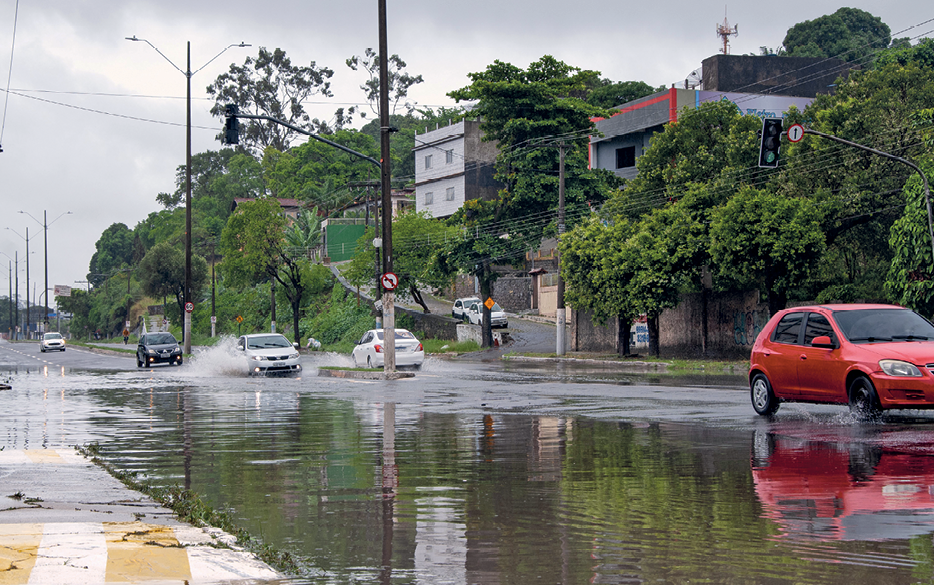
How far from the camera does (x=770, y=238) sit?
117 ft

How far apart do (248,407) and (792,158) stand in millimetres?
26348

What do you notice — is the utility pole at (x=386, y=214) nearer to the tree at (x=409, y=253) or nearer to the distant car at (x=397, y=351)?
the distant car at (x=397, y=351)

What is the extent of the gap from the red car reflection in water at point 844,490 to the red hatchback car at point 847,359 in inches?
69.8

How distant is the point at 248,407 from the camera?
65.8 feet

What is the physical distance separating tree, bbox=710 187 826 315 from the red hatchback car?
68.7 ft

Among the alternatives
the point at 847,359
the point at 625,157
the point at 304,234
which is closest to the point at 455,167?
the point at 304,234

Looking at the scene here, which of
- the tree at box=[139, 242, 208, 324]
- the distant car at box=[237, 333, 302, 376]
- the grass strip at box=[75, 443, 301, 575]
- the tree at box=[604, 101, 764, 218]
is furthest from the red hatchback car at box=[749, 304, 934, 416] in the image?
the tree at box=[139, 242, 208, 324]

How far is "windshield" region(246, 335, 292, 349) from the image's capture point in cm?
3469

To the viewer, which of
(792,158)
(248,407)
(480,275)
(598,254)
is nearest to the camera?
(248,407)

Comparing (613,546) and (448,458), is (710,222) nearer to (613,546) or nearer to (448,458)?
(448,458)

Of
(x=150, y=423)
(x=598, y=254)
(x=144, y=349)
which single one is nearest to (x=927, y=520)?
(x=150, y=423)

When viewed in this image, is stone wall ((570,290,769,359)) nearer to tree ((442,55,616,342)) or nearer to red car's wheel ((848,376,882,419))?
tree ((442,55,616,342))

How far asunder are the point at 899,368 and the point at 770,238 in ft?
77.4

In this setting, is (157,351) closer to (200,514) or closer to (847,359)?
(847,359)
